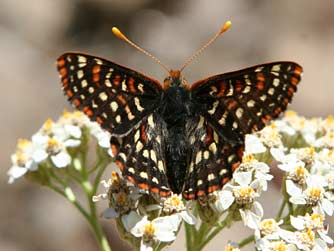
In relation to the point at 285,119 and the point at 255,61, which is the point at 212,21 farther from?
the point at 285,119

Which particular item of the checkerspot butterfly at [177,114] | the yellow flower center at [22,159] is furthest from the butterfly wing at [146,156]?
the yellow flower center at [22,159]

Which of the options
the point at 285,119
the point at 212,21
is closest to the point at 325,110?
the point at 212,21

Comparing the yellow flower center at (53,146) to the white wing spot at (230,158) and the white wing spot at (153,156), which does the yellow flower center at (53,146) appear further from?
the white wing spot at (230,158)

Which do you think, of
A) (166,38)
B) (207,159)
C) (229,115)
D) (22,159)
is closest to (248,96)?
(229,115)

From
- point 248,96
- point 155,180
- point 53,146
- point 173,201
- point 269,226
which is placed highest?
point 53,146

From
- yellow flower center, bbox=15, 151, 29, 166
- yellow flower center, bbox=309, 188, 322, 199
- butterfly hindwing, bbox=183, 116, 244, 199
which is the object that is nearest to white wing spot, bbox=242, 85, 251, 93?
butterfly hindwing, bbox=183, 116, 244, 199

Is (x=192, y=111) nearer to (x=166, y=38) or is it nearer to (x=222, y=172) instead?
(x=222, y=172)

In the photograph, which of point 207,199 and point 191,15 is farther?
point 191,15
